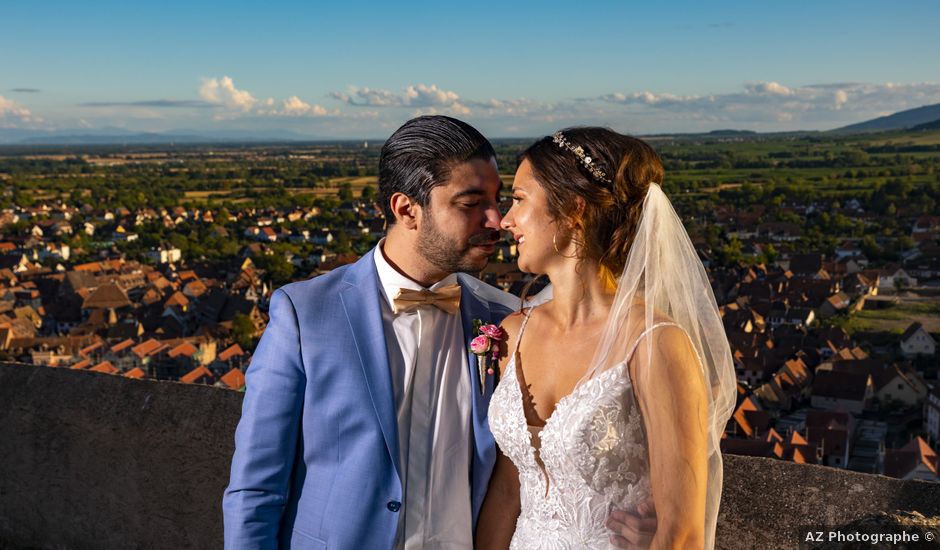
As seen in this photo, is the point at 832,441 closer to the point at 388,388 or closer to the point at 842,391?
the point at 842,391

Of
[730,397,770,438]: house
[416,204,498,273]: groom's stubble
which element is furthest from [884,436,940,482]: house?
[416,204,498,273]: groom's stubble

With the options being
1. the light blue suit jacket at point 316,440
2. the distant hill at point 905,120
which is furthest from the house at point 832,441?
the distant hill at point 905,120

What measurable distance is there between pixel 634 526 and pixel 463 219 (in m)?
0.68

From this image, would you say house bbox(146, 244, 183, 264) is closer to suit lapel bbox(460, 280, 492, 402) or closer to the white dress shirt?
suit lapel bbox(460, 280, 492, 402)

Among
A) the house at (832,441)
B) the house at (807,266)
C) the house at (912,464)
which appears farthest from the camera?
the house at (807,266)

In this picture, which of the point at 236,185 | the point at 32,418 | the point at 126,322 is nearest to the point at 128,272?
the point at 126,322

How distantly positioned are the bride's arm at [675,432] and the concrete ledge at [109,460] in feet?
5.31

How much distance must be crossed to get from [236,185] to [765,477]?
8717 centimetres

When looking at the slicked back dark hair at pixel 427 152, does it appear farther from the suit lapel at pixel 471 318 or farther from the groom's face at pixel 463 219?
the suit lapel at pixel 471 318

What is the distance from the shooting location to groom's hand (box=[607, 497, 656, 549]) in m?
1.73

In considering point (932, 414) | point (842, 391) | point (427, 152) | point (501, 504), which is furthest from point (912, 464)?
point (427, 152)

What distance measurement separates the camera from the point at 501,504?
1965 millimetres

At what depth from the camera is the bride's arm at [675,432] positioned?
1.61 metres

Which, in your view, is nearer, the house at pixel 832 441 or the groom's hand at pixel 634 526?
the groom's hand at pixel 634 526
